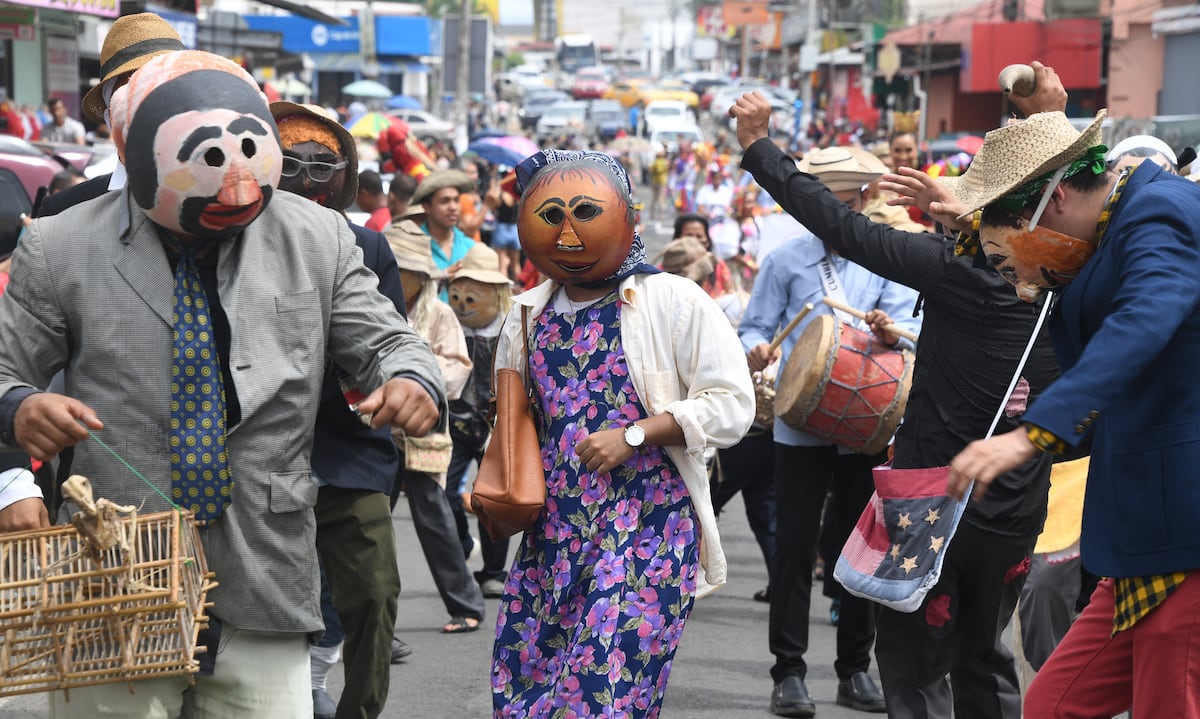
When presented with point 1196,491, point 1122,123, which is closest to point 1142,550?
point 1196,491

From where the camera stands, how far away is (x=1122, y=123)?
73.9 ft

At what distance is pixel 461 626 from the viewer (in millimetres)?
7738

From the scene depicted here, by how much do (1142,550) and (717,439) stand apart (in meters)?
1.33

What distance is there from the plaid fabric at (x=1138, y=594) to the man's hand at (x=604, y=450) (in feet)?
4.49

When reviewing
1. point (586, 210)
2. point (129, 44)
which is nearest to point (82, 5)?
point (129, 44)

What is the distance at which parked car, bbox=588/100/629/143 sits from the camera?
62844 mm

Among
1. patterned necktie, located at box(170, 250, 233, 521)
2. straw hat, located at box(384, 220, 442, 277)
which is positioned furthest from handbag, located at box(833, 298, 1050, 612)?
straw hat, located at box(384, 220, 442, 277)

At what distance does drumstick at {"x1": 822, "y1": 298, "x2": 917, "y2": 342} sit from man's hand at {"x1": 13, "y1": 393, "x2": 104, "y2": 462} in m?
3.48

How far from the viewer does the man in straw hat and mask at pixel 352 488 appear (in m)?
5.01

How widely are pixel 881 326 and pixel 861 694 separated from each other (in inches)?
60.8

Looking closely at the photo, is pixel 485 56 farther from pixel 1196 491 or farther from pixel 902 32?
pixel 1196 491

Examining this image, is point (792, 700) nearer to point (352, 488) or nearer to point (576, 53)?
point (352, 488)

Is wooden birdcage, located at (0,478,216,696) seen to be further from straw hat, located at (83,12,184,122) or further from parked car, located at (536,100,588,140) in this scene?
parked car, located at (536,100,588,140)

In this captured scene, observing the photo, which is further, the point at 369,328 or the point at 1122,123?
the point at 1122,123
